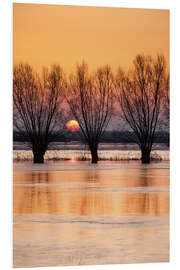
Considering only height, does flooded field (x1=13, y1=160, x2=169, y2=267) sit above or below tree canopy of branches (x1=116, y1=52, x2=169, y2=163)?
below

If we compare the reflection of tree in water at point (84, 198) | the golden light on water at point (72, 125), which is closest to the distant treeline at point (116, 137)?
the golden light on water at point (72, 125)

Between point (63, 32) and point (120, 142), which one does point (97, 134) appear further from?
point (63, 32)

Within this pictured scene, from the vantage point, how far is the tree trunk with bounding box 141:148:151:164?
190 inches

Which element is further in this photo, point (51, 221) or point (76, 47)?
point (76, 47)

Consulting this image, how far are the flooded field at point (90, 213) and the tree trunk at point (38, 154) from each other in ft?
0.20

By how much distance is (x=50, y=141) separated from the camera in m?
4.71

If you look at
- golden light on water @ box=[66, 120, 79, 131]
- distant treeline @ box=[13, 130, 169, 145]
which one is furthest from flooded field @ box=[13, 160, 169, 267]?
golden light on water @ box=[66, 120, 79, 131]

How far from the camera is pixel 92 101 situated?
482 centimetres

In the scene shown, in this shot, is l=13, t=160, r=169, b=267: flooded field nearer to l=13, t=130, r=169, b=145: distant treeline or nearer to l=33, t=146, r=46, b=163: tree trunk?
l=33, t=146, r=46, b=163: tree trunk

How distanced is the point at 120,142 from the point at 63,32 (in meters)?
1.07

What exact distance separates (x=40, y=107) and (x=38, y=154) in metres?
0.40

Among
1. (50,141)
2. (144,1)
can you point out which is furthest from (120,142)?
(144,1)

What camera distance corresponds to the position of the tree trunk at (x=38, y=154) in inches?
184

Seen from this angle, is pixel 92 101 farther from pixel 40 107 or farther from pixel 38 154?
pixel 38 154
